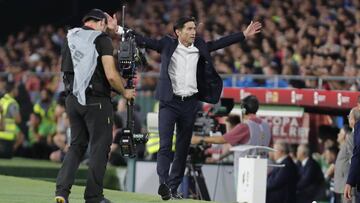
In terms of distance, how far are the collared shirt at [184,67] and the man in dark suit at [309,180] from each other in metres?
4.74

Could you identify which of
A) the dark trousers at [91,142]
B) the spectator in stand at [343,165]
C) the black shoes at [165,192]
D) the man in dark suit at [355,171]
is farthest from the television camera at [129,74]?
the spectator in stand at [343,165]

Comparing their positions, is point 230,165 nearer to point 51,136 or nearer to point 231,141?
point 231,141

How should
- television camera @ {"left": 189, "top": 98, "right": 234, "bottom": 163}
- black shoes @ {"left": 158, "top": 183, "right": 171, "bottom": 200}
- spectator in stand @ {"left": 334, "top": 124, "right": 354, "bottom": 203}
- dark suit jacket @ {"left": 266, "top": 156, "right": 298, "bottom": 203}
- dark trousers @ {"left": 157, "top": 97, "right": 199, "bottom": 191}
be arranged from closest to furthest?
black shoes @ {"left": 158, "top": 183, "right": 171, "bottom": 200} < dark trousers @ {"left": 157, "top": 97, "right": 199, "bottom": 191} < spectator in stand @ {"left": 334, "top": 124, "right": 354, "bottom": 203} < television camera @ {"left": 189, "top": 98, "right": 234, "bottom": 163} < dark suit jacket @ {"left": 266, "top": 156, "right": 298, "bottom": 203}

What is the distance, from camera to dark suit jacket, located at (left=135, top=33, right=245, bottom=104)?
14031mm

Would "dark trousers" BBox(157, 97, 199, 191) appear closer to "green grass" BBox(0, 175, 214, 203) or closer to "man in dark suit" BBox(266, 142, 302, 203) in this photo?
"green grass" BBox(0, 175, 214, 203)

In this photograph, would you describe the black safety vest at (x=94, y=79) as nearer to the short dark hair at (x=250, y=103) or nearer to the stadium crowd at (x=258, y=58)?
the short dark hair at (x=250, y=103)

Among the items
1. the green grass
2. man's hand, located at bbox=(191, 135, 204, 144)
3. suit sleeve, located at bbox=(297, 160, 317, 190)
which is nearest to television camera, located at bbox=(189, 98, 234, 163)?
man's hand, located at bbox=(191, 135, 204, 144)

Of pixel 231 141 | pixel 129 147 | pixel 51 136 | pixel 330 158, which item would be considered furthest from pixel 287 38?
pixel 129 147

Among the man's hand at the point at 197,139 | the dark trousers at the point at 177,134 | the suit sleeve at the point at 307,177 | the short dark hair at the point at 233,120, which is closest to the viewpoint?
the dark trousers at the point at 177,134

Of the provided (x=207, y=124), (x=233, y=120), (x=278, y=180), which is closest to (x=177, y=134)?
(x=207, y=124)

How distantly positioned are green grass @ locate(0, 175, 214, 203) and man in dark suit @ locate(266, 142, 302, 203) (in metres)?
3.28

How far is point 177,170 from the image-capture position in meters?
14.0

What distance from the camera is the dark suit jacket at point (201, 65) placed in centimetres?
1403

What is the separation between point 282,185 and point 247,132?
1.50 meters
